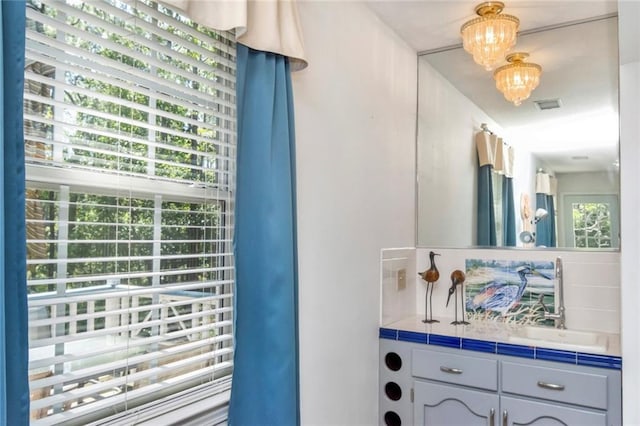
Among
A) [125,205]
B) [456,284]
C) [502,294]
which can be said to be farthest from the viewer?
[456,284]

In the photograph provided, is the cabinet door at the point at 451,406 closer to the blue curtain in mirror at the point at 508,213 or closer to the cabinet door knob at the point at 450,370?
the cabinet door knob at the point at 450,370

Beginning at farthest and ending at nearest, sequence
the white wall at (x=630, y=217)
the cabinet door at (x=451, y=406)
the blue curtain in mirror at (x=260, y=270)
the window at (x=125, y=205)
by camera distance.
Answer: the cabinet door at (x=451, y=406)
the white wall at (x=630, y=217)
the blue curtain in mirror at (x=260, y=270)
the window at (x=125, y=205)

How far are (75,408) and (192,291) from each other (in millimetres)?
458

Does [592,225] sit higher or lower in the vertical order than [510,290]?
higher

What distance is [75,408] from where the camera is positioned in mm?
1194

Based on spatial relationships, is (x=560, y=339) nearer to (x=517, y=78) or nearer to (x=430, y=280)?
(x=430, y=280)

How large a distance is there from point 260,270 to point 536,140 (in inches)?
75.4

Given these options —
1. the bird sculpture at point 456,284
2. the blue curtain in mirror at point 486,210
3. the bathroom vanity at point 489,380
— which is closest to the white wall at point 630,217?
the bathroom vanity at point 489,380

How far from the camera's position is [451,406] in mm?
2252

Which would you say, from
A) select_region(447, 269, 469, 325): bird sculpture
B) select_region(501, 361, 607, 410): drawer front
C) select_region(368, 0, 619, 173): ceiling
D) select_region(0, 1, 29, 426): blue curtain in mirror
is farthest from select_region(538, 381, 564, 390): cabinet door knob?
select_region(0, 1, 29, 426): blue curtain in mirror

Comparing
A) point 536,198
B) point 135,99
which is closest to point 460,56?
point 536,198

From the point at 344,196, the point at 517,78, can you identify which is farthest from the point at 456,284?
the point at 517,78

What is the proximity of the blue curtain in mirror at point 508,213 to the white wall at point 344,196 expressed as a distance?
59cm

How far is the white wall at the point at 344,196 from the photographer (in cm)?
192
